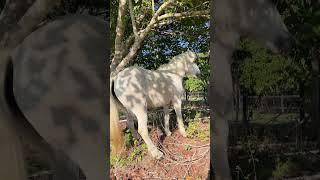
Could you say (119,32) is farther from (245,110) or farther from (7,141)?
(7,141)

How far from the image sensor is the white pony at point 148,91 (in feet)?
20.2

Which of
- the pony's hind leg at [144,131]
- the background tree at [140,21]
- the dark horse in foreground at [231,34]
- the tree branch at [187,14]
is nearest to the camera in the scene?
the dark horse in foreground at [231,34]

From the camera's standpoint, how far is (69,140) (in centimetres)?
221

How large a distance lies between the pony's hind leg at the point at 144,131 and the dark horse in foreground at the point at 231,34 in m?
3.01

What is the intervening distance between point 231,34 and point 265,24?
0.25 metres

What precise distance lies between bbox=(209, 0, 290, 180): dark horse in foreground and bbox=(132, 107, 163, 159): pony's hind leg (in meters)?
3.01

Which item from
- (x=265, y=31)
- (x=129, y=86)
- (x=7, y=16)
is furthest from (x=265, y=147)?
(x=129, y=86)

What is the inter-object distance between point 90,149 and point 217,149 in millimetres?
1190

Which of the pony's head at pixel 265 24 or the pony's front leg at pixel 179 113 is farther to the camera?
the pony's front leg at pixel 179 113

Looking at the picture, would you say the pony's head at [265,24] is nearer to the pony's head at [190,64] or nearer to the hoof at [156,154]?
the hoof at [156,154]

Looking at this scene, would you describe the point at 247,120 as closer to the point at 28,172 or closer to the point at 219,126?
the point at 219,126

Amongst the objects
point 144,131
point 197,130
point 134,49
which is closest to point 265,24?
point 144,131

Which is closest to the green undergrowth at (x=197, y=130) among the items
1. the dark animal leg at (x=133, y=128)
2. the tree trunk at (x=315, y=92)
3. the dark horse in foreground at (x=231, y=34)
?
the dark animal leg at (x=133, y=128)

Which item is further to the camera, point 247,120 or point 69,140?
point 247,120
